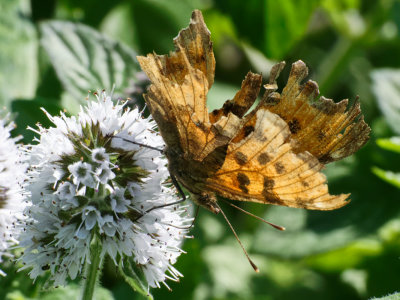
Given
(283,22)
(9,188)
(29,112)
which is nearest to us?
(9,188)

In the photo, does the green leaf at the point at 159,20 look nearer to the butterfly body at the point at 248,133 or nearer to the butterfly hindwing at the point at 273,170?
the butterfly body at the point at 248,133

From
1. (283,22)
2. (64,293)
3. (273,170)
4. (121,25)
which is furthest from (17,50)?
(273,170)

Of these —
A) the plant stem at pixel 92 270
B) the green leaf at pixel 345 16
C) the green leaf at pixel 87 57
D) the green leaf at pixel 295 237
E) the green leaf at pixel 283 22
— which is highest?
the green leaf at pixel 345 16

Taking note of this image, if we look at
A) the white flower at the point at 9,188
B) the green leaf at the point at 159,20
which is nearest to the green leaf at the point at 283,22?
the green leaf at the point at 159,20

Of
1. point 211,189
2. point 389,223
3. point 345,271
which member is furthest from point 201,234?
point 211,189

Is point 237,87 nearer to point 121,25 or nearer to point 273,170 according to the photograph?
point 121,25

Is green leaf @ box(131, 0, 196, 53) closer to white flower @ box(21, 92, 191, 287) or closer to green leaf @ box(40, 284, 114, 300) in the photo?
white flower @ box(21, 92, 191, 287)

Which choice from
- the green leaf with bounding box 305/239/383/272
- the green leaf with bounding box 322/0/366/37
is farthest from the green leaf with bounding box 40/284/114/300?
the green leaf with bounding box 322/0/366/37
